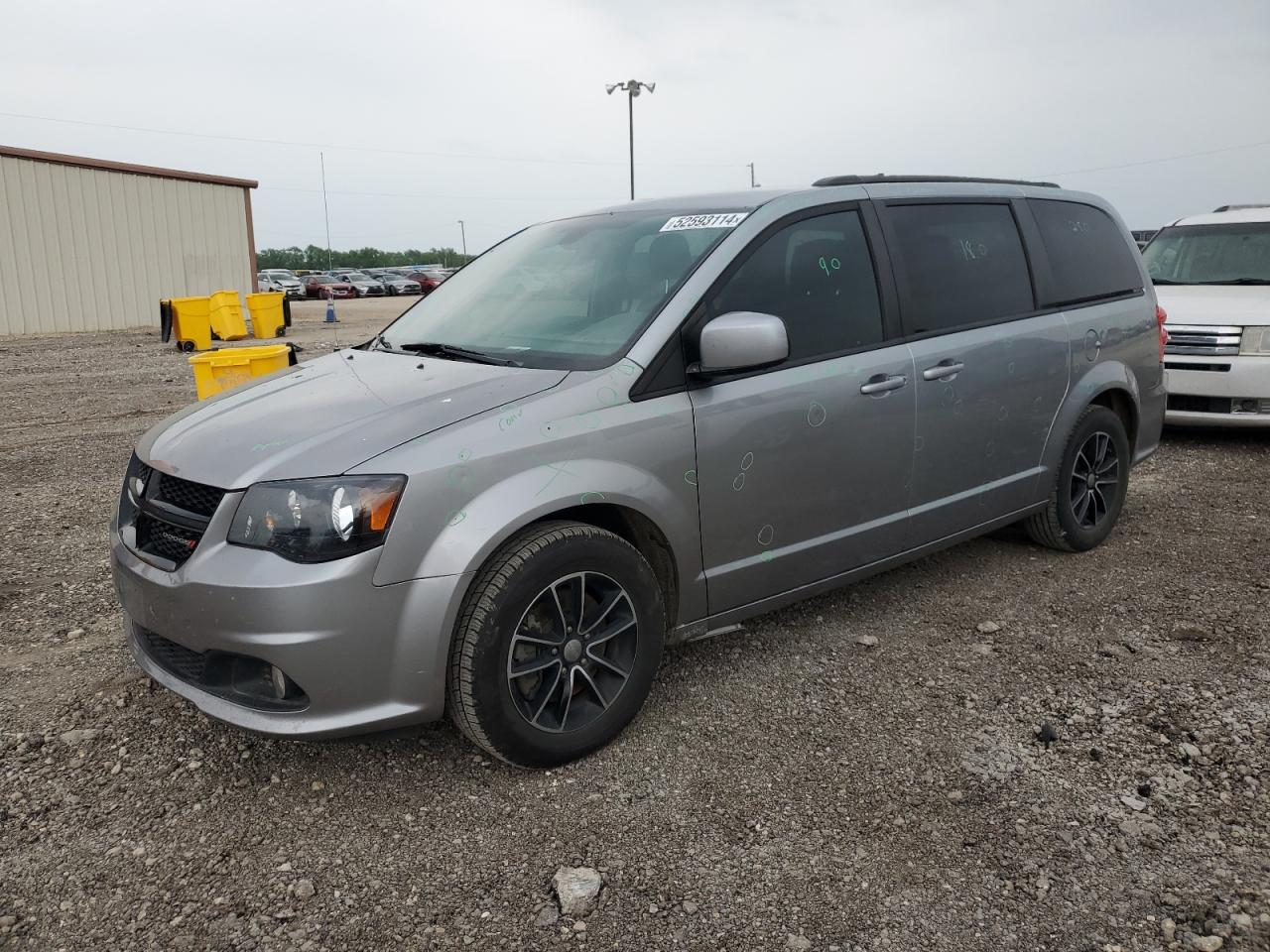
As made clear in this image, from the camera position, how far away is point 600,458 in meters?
3.03

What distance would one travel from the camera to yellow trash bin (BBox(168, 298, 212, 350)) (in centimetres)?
1734

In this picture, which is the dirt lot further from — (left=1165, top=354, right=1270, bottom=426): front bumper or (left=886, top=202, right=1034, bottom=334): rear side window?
(left=1165, top=354, right=1270, bottom=426): front bumper

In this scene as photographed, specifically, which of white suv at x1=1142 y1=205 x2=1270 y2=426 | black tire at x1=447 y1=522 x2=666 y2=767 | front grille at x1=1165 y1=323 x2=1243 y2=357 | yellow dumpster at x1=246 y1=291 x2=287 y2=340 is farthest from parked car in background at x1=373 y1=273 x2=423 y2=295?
black tire at x1=447 y1=522 x2=666 y2=767

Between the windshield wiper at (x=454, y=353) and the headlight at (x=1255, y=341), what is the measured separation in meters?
6.40

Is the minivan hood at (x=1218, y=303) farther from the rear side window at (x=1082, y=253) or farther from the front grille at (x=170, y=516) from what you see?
the front grille at (x=170, y=516)

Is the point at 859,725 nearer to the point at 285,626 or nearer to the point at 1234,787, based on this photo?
the point at 1234,787

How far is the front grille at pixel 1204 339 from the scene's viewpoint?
7418 mm

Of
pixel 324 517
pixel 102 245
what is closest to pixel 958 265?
pixel 324 517

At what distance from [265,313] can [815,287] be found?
1941 centimetres

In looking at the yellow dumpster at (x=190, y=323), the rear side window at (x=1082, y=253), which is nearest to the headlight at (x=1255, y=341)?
the rear side window at (x=1082, y=253)

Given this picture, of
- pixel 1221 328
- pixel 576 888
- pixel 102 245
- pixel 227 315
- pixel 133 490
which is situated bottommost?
pixel 576 888

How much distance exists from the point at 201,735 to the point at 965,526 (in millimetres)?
3117

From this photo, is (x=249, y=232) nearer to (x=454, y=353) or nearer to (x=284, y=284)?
(x=284, y=284)

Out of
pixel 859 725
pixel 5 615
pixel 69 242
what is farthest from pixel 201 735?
pixel 69 242
